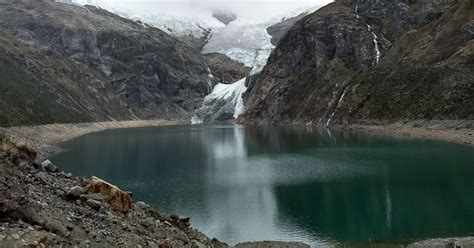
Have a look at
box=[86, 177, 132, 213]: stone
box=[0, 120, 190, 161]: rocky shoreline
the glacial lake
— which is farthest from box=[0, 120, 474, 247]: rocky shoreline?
box=[0, 120, 190, 161]: rocky shoreline

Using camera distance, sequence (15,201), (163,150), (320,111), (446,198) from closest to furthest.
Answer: (15,201) < (446,198) < (163,150) < (320,111)

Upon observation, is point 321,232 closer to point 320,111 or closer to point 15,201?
point 15,201

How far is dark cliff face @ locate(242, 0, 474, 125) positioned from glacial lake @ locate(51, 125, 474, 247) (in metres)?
25.2

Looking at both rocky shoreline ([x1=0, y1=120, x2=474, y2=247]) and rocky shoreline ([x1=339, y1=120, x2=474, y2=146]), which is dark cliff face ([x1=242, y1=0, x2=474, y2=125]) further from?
rocky shoreline ([x1=0, y1=120, x2=474, y2=247])

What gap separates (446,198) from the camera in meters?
39.6

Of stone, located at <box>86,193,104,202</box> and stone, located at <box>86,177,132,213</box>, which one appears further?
stone, located at <box>86,177,132,213</box>

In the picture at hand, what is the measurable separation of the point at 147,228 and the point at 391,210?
20.9 meters

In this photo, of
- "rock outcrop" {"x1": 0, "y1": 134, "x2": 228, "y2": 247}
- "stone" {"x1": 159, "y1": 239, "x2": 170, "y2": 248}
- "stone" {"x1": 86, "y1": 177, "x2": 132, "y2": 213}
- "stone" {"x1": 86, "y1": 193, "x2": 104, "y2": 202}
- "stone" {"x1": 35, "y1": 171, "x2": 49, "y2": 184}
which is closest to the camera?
"rock outcrop" {"x1": 0, "y1": 134, "x2": 228, "y2": 247}

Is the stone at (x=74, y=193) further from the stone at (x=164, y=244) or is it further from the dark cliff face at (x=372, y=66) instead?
the dark cliff face at (x=372, y=66)

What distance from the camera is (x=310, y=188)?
4678cm

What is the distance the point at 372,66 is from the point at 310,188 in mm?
107452

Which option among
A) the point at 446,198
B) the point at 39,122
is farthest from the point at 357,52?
the point at 446,198

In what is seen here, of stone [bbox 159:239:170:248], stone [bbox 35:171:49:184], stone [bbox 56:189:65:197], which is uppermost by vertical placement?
stone [bbox 35:171:49:184]

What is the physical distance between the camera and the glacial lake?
105 ft
